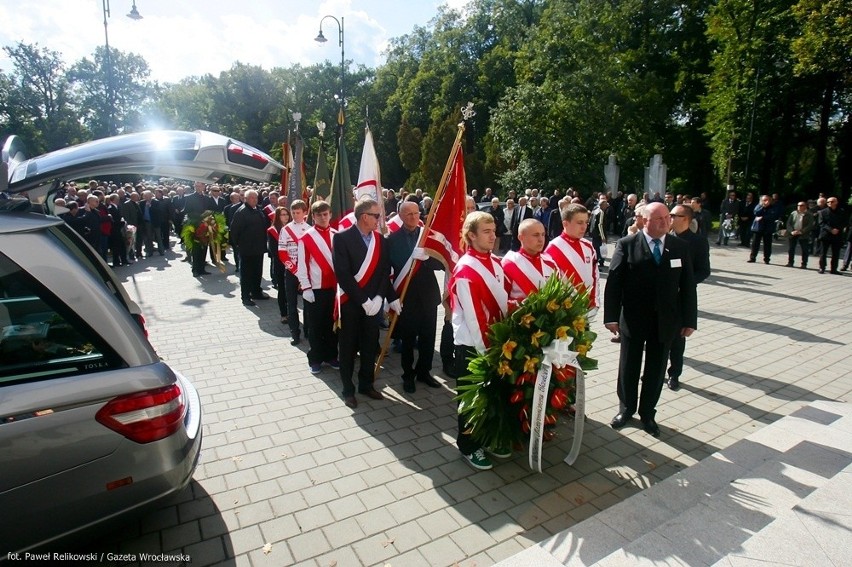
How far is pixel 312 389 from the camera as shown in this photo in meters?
5.75

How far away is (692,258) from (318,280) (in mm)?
4295

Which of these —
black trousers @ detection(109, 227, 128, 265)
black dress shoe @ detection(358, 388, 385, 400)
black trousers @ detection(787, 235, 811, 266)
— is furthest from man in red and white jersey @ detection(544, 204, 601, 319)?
black trousers @ detection(109, 227, 128, 265)

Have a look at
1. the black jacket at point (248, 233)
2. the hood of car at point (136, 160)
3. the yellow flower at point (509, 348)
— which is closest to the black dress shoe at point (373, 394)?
the yellow flower at point (509, 348)

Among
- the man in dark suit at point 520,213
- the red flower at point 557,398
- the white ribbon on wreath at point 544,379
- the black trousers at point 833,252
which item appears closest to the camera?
the white ribbon on wreath at point 544,379

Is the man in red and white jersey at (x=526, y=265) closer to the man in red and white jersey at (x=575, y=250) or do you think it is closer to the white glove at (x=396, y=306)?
the man in red and white jersey at (x=575, y=250)

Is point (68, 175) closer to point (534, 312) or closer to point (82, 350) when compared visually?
point (82, 350)

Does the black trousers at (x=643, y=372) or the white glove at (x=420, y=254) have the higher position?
the white glove at (x=420, y=254)

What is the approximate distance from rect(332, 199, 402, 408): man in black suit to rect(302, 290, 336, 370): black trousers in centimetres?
103

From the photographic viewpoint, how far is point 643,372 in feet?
15.4

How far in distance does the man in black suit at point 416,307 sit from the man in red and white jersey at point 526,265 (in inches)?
53.4

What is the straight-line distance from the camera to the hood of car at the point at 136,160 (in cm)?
436

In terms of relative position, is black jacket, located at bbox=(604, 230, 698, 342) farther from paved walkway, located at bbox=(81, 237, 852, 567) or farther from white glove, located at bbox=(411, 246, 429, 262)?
white glove, located at bbox=(411, 246, 429, 262)

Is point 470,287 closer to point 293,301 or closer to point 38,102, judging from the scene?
point 293,301

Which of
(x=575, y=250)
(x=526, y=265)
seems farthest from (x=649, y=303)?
(x=526, y=265)
